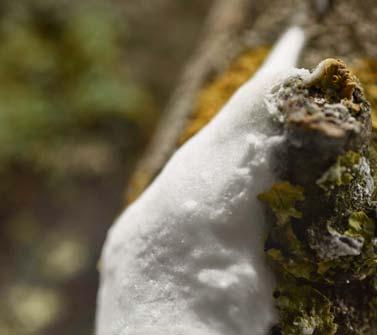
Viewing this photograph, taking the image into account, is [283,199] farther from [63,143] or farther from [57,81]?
[57,81]

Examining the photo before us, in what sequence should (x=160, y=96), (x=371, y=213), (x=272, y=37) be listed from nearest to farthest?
1. (x=371, y=213)
2. (x=272, y=37)
3. (x=160, y=96)

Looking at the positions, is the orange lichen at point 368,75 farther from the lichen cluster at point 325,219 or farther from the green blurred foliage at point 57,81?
the green blurred foliage at point 57,81

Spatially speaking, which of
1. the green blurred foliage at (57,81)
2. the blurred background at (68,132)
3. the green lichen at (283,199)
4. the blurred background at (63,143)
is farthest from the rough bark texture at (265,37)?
the green blurred foliage at (57,81)

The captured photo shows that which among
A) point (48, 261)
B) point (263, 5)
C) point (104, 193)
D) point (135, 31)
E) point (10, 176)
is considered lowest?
point (48, 261)

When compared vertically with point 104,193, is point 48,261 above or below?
below

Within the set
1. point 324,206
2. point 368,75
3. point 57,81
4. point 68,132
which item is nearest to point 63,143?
point 68,132

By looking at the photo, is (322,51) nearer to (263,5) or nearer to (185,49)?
(263,5)

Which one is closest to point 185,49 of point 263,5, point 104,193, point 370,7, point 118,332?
point 104,193
